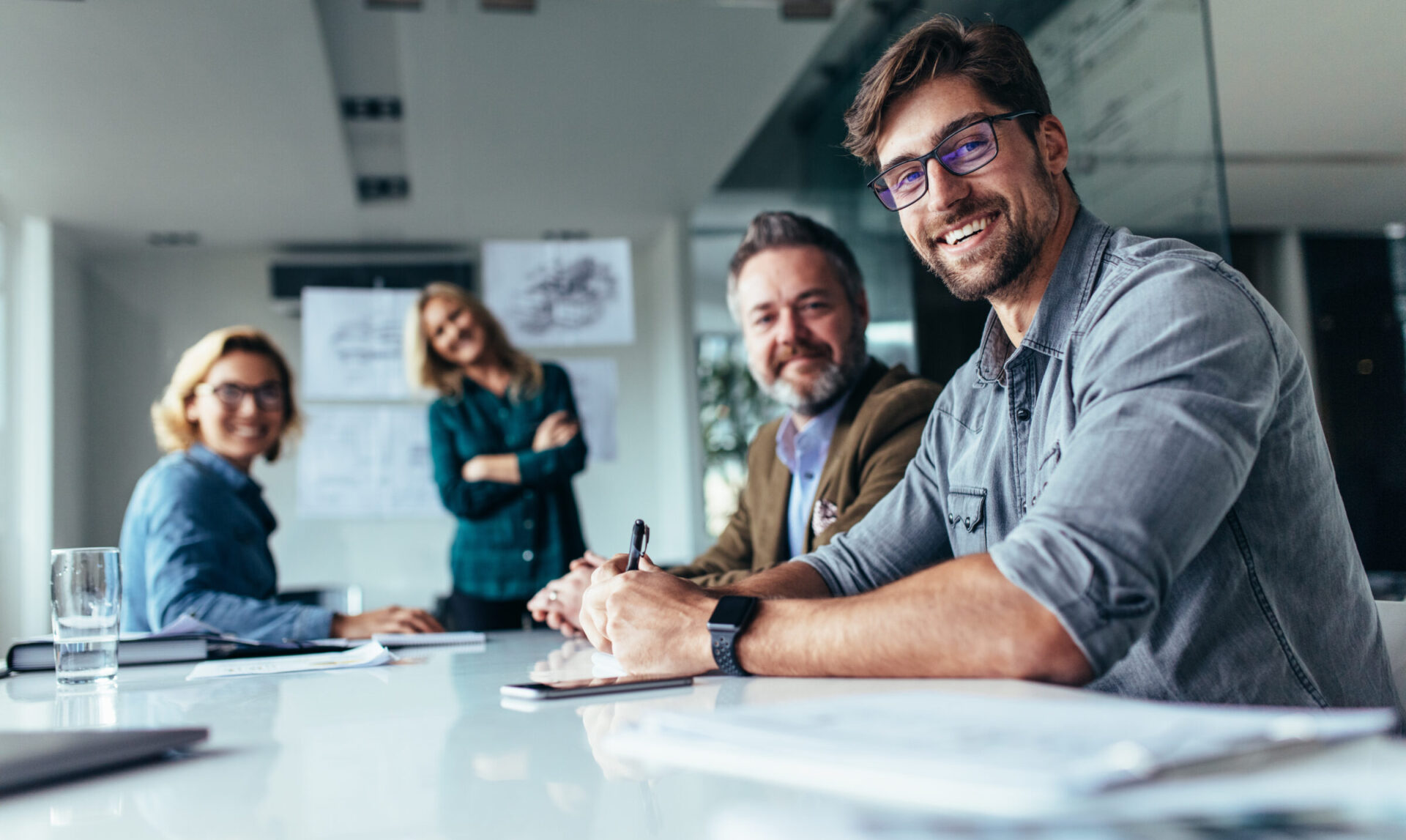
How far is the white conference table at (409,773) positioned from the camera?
1.69ft

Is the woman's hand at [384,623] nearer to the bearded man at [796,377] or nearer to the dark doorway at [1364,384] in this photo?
the bearded man at [796,377]

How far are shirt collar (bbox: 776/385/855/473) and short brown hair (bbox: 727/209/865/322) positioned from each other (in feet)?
0.86

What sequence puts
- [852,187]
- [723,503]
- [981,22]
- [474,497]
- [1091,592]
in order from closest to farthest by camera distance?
[1091,592], [981,22], [474,497], [852,187], [723,503]

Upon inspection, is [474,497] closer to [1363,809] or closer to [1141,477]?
[1141,477]

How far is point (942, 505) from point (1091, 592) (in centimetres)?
61

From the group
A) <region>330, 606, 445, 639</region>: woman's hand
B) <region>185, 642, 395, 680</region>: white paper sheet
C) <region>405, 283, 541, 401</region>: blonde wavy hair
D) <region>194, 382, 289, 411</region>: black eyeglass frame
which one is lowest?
<region>330, 606, 445, 639</region>: woman's hand

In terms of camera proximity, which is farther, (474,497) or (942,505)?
(474,497)

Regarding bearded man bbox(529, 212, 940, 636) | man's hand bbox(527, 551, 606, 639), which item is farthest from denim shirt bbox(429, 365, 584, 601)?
man's hand bbox(527, 551, 606, 639)

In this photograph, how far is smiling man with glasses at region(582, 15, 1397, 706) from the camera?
0.82 m

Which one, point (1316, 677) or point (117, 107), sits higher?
point (117, 107)

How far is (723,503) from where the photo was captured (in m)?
4.28

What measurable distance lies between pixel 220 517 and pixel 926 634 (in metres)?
1.76

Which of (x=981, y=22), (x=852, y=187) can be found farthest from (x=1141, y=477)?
(x=852, y=187)

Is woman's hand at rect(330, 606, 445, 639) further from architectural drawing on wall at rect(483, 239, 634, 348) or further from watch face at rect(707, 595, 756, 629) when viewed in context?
architectural drawing on wall at rect(483, 239, 634, 348)
